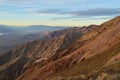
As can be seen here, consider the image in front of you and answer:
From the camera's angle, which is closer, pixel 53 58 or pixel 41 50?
pixel 53 58

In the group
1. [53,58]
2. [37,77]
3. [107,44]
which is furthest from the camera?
[53,58]

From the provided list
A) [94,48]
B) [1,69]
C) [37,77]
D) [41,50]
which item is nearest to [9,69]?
[1,69]

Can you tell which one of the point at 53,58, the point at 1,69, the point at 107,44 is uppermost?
the point at 107,44

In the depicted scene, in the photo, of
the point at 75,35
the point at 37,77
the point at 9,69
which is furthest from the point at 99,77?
the point at 75,35

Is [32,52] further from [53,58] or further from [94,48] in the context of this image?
[94,48]

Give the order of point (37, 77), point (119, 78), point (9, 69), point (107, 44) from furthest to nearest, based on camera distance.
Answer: point (9, 69)
point (37, 77)
point (107, 44)
point (119, 78)

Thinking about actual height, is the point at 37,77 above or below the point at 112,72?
below
